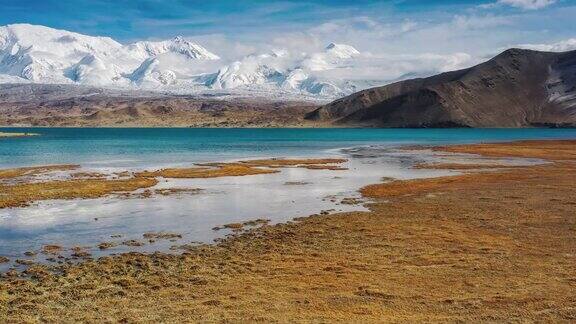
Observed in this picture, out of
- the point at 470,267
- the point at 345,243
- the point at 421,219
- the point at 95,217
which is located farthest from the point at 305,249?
the point at 95,217

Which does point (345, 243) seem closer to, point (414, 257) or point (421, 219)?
point (414, 257)

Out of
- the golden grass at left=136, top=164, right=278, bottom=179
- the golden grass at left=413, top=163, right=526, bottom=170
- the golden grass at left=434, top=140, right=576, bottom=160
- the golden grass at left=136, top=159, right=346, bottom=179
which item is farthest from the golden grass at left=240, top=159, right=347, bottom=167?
the golden grass at left=434, top=140, right=576, bottom=160

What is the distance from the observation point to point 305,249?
A: 26.2m

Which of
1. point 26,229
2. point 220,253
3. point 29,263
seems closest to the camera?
point 29,263

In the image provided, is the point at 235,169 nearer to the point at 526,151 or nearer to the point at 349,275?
the point at 349,275

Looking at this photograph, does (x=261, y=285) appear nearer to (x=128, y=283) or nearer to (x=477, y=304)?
(x=128, y=283)

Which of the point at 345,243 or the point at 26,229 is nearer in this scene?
the point at 345,243

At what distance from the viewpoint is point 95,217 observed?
35.6m

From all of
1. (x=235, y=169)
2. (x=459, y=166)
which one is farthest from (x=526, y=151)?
(x=235, y=169)

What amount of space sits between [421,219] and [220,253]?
42.4 feet

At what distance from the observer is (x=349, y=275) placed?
2145 cm

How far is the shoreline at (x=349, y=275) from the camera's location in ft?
57.9

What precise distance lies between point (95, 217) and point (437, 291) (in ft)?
76.9

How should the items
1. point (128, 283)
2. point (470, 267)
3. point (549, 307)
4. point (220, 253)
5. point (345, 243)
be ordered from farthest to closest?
1. point (345, 243)
2. point (220, 253)
3. point (470, 267)
4. point (128, 283)
5. point (549, 307)
